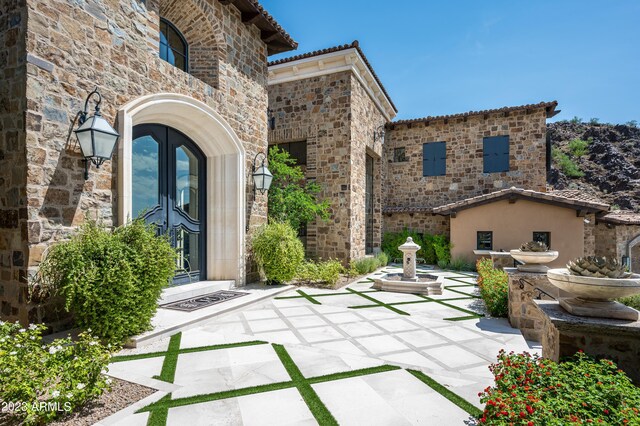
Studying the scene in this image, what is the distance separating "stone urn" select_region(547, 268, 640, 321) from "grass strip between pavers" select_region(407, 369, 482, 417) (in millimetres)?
1143

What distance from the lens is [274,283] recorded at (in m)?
7.72

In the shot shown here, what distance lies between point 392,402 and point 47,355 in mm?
2873

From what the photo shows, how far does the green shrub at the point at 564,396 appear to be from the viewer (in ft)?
5.92

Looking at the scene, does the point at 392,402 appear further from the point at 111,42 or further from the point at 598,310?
the point at 111,42

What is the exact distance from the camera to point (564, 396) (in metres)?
1.99

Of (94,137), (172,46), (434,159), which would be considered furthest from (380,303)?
(434,159)

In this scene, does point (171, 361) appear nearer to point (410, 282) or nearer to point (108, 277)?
A: point (108, 277)

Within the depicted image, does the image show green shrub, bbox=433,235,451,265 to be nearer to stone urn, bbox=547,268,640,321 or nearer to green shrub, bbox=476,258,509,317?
green shrub, bbox=476,258,509,317

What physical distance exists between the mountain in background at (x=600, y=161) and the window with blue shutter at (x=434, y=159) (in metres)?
16.0

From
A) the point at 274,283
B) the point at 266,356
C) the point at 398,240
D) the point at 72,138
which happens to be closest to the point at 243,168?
the point at 274,283

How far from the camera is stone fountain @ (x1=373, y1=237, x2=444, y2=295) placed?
7406mm

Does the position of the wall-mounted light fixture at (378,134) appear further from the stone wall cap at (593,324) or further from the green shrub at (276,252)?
the stone wall cap at (593,324)

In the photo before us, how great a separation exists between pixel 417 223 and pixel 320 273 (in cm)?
761

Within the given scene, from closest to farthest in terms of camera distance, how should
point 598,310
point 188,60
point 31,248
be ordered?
point 598,310
point 31,248
point 188,60
